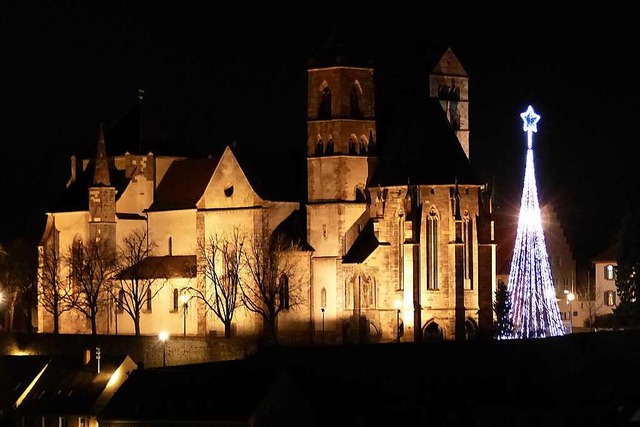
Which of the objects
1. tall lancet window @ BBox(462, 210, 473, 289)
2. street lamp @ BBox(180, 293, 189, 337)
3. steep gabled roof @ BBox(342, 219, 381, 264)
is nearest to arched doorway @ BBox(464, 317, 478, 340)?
tall lancet window @ BBox(462, 210, 473, 289)

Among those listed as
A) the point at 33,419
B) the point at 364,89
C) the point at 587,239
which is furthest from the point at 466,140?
the point at 33,419

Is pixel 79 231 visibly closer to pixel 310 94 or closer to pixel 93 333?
pixel 93 333

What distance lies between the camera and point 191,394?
123m

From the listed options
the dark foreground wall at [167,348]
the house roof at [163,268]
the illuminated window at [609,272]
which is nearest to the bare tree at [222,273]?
the house roof at [163,268]

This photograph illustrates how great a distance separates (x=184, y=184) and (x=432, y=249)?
21.5m

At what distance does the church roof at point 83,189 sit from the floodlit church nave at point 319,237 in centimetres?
34

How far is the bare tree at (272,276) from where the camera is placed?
153500mm

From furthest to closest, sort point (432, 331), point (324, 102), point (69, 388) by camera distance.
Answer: point (324, 102)
point (432, 331)
point (69, 388)

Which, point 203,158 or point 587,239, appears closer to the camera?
point 203,158

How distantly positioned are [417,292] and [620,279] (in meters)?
11.8

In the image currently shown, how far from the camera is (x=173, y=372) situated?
12656 cm

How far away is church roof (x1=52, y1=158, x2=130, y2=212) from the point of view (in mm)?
166875

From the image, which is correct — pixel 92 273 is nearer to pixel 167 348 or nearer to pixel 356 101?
pixel 167 348

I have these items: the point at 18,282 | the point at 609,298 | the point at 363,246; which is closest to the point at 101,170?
the point at 18,282
